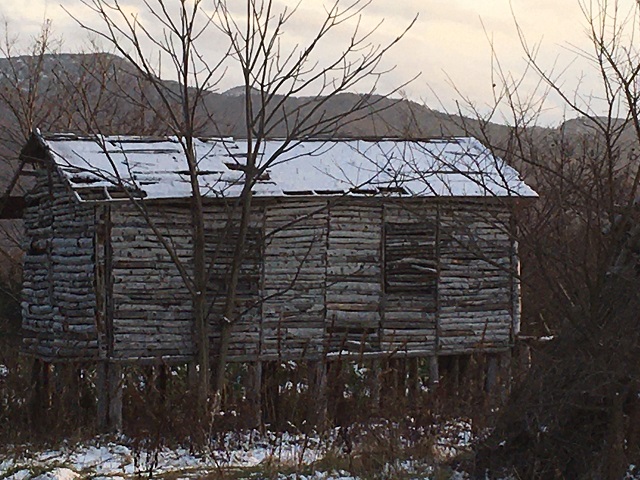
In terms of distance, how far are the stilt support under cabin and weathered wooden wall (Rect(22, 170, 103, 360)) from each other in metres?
0.36

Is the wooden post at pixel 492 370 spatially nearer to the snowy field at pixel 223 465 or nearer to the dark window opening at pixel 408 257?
the dark window opening at pixel 408 257

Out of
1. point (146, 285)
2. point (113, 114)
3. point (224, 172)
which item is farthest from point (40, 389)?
point (113, 114)

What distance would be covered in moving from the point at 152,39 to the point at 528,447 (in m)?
7.08

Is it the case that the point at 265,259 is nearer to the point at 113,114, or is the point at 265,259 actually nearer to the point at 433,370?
the point at 433,370

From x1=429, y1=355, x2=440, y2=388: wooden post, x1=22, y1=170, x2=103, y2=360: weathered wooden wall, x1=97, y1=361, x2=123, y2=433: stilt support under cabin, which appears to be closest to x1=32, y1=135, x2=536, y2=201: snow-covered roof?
x1=22, y1=170, x2=103, y2=360: weathered wooden wall

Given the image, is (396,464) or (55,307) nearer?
(396,464)

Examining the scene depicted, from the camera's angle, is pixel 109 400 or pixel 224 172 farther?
pixel 224 172

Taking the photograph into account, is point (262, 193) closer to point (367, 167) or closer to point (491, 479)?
point (367, 167)

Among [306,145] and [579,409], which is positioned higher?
[306,145]

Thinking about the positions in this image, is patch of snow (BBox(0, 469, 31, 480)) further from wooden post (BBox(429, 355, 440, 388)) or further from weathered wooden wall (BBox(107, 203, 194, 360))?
wooden post (BBox(429, 355, 440, 388))

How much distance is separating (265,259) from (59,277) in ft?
10.9

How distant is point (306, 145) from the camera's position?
17.6m

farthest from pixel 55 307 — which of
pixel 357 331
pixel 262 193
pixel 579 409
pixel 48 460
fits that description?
pixel 579 409

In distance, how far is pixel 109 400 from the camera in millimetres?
14984
